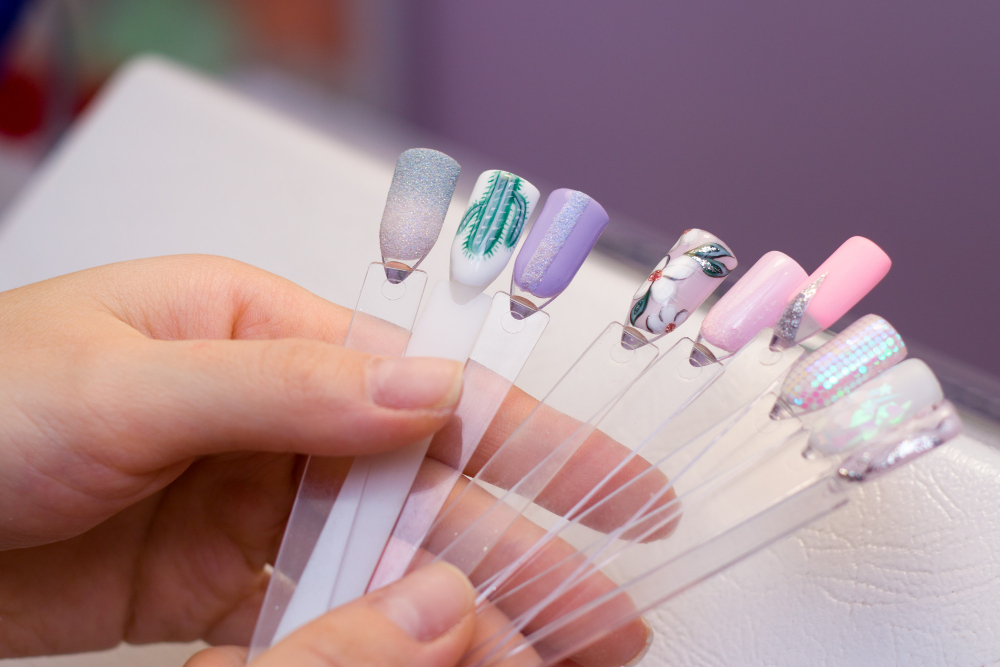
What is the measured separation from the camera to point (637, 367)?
1.37ft

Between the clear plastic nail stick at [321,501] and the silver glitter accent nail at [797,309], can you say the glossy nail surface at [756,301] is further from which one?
the clear plastic nail stick at [321,501]

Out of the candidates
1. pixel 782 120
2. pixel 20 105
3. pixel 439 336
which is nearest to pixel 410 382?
pixel 439 336

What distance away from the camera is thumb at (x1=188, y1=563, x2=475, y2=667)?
30cm

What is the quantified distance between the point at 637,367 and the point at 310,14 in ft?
3.47

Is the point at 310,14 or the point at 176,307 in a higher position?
the point at 310,14

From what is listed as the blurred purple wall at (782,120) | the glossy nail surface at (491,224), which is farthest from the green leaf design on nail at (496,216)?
the blurred purple wall at (782,120)

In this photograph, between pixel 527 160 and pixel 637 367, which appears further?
pixel 527 160

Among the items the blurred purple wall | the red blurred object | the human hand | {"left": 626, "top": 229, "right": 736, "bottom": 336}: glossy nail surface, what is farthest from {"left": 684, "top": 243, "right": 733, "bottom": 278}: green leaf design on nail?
the red blurred object

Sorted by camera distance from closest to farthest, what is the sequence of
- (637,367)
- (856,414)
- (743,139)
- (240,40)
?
(856,414) < (637,367) < (743,139) < (240,40)

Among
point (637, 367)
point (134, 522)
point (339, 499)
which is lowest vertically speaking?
point (134, 522)

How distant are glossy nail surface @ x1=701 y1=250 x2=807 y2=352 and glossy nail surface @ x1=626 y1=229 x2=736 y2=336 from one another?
13mm

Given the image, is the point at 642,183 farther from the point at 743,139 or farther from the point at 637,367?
the point at 637,367

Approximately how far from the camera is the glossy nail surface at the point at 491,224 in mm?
373

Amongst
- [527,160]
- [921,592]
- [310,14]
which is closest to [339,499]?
[921,592]
